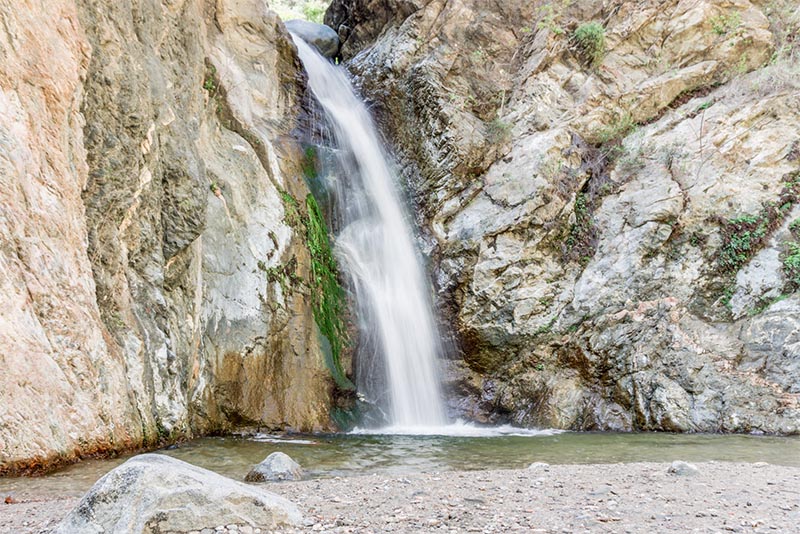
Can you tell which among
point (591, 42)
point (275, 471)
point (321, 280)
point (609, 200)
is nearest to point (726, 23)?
point (591, 42)

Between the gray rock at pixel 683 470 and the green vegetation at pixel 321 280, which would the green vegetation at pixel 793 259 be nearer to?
the gray rock at pixel 683 470

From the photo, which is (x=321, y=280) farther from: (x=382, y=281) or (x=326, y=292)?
(x=382, y=281)

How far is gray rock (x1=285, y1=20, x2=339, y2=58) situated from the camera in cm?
1667

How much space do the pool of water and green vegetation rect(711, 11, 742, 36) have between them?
9439 mm

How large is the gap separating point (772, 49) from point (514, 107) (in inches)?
229

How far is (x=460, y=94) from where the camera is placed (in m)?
12.6

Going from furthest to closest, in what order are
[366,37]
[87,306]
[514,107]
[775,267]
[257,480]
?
[366,37] < [514,107] < [775,267] < [87,306] < [257,480]

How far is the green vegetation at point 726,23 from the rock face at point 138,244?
10.4 meters

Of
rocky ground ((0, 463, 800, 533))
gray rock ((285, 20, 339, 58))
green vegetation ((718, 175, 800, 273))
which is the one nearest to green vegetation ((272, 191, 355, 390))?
rocky ground ((0, 463, 800, 533))

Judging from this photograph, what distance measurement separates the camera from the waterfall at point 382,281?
9.38 meters

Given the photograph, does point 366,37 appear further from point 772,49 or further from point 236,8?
point 772,49

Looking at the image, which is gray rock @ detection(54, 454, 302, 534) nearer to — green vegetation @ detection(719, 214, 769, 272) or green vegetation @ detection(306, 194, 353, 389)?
→ green vegetation @ detection(306, 194, 353, 389)

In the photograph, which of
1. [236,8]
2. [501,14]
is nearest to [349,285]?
[236,8]

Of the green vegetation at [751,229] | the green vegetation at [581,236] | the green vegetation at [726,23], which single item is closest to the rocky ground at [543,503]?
the green vegetation at [751,229]
